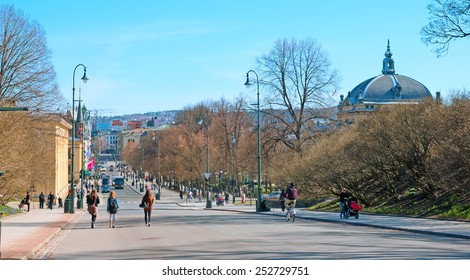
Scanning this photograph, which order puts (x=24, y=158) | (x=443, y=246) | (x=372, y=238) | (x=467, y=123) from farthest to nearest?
1. (x=24, y=158)
2. (x=467, y=123)
3. (x=372, y=238)
4. (x=443, y=246)

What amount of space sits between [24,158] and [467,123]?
26.5 metres

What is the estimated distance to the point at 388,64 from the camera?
152 metres

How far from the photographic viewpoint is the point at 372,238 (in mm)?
21609

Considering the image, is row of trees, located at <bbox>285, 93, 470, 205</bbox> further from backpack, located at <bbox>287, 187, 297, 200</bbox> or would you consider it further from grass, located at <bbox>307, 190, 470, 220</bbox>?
backpack, located at <bbox>287, 187, 297, 200</bbox>

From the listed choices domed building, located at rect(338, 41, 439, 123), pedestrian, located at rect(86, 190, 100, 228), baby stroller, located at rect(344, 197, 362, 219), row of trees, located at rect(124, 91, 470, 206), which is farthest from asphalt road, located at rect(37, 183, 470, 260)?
domed building, located at rect(338, 41, 439, 123)

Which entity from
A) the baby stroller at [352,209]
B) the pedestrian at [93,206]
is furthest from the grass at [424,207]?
the pedestrian at [93,206]

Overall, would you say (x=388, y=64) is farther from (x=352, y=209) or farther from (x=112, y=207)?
(x=112, y=207)

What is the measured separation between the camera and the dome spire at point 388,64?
151 metres

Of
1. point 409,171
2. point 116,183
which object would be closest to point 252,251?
point 409,171

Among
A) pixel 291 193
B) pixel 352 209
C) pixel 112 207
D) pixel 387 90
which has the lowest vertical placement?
pixel 352 209

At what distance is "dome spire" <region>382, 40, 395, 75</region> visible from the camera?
150750 mm

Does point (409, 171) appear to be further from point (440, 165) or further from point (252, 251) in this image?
point (252, 251)

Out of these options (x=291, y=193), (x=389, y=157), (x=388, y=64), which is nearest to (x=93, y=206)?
(x=291, y=193)
